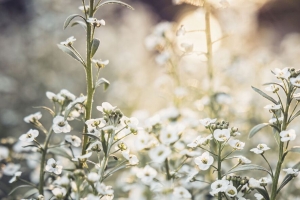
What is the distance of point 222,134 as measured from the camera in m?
1.08

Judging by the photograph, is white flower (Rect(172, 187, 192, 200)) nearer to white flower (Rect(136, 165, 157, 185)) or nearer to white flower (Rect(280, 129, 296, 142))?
white flower (Rect(136, 165, 157, 185))

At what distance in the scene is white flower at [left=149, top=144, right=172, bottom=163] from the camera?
0.93 metres

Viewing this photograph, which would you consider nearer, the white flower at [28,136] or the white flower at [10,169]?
the white flower at [28,136]

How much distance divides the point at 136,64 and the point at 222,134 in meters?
2.79

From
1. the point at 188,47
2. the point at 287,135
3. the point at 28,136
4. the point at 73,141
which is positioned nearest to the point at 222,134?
the point at 287,135

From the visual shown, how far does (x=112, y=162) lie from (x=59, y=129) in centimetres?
21

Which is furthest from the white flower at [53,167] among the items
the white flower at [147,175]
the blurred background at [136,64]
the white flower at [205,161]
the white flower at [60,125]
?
the blurred background at [136,64]

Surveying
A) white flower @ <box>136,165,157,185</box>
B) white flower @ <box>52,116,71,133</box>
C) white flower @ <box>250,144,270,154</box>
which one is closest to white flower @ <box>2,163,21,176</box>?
white flower @ <box>52,116,71,133</box>

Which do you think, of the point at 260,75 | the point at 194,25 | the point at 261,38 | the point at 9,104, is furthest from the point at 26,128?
the point at 261,38

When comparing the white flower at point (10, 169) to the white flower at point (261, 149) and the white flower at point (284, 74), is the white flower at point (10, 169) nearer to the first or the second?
the white flower at point (261, 149)

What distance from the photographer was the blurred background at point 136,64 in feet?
6.86

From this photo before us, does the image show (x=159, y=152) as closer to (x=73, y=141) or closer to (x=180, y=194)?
(x=180, y=194)

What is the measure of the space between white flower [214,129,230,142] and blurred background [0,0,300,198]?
668 mm

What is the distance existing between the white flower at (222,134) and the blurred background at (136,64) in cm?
67
